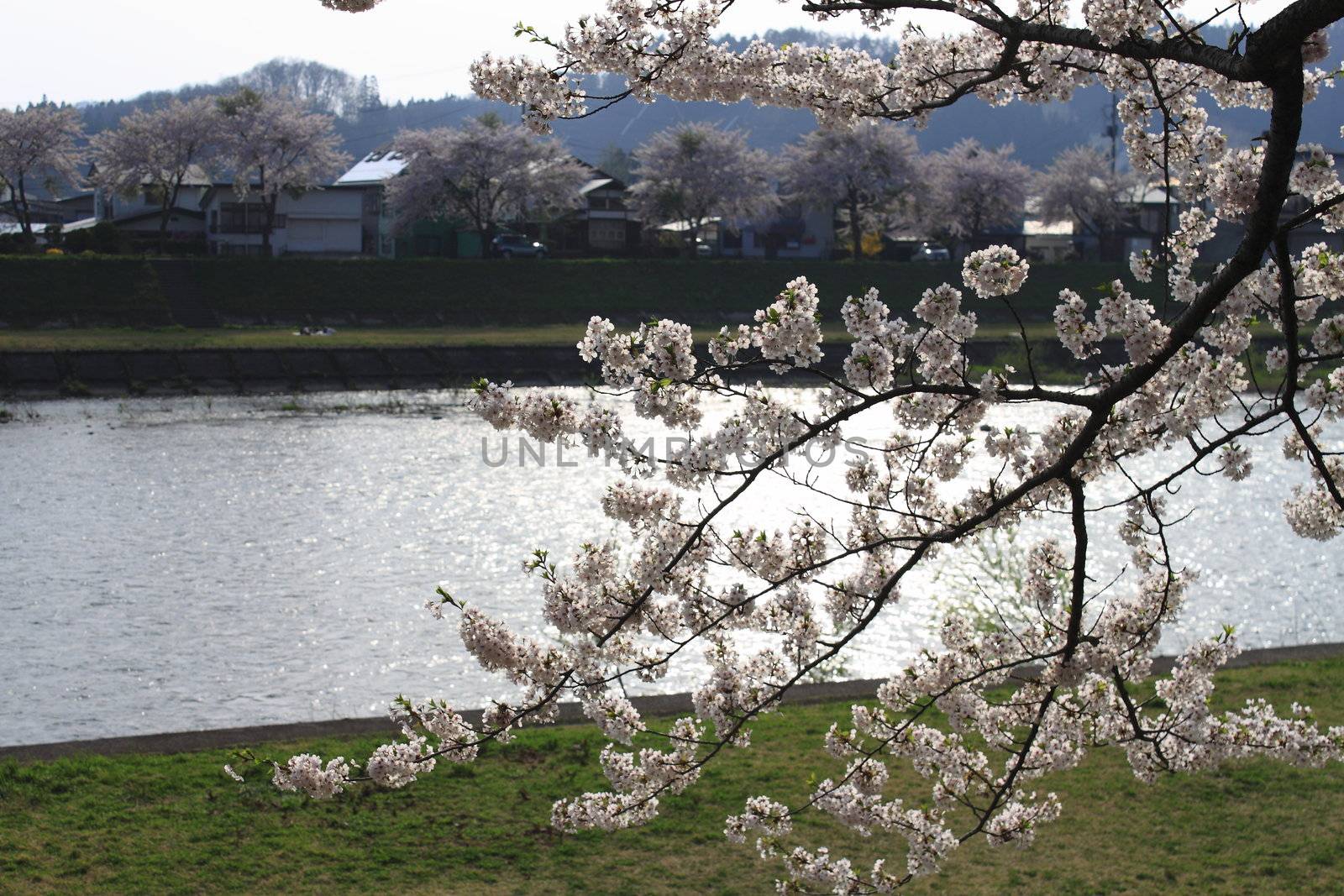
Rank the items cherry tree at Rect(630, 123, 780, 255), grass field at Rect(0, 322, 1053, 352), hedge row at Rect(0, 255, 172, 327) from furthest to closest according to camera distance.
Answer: cherry tree at Rect(630, 123, 780, 255), hedge row at Rect(0, 255, 172, 327), grass field at Rect(0, 322, 1053, 352)

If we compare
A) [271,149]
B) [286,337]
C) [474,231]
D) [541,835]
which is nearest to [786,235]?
[474,231]

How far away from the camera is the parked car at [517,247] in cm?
4544

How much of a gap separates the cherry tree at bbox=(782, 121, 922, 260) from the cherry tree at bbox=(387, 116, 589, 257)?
8.37 meters

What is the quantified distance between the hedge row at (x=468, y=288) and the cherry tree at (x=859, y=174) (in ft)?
20.4

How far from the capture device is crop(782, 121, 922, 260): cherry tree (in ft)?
157

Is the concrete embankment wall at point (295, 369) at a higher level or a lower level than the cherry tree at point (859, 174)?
Answer: lower

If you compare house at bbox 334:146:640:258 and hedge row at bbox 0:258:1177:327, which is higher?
house at bbox 334:146:640:258

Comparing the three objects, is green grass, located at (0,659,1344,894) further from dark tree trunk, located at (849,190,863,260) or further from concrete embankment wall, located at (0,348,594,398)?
dark tree trunk, located at (849,190,863,260)

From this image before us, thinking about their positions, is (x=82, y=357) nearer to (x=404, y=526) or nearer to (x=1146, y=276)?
(x=404, y=526)

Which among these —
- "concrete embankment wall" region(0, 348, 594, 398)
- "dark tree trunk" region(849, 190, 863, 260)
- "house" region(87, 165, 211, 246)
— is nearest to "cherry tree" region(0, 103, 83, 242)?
"house" region(87, 165, 211, 246)

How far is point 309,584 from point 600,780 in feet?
25.3

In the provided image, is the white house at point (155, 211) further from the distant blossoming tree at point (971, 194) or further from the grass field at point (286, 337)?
the distant blossoming tree at point (971, 194)

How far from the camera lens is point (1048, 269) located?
4369cm

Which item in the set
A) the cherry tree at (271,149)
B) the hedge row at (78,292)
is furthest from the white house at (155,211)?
the hedge row at (78,292)
